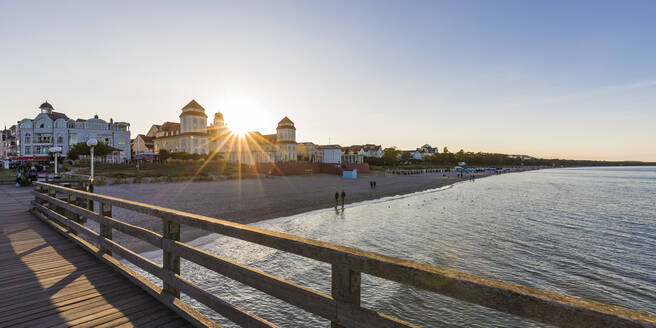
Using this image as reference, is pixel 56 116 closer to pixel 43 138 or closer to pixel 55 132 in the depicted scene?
pixel 55 132

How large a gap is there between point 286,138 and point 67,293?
9243cm

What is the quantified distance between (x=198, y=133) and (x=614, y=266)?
294 ft

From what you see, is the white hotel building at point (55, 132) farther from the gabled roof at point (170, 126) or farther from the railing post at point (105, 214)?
the railing post at point (105, 214)

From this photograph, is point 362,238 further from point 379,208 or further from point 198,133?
point 198,133

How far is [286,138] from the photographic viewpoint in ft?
315

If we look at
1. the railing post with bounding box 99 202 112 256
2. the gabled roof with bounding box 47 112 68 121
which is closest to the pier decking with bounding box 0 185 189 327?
the railing post with bounding box 99 202 112 256

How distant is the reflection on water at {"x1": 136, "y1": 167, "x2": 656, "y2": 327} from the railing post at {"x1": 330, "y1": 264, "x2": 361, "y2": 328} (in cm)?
704

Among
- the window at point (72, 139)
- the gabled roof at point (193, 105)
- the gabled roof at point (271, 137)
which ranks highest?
the gabled roof at point (193, 105)

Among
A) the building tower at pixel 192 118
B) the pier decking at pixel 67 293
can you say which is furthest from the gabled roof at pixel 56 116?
the pier decking at pixel 67 293

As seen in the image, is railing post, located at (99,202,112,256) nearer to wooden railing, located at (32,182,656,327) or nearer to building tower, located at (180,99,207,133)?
wooden railing, located at (32,182,656,327)

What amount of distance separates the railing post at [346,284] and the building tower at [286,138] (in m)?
91.3

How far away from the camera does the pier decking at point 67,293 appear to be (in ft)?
12.4

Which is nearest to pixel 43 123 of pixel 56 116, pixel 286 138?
pixel 56 116

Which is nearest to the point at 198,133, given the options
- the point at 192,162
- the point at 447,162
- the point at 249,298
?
the point at 192,162
